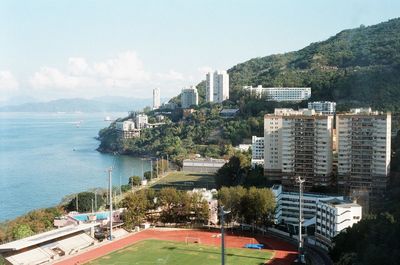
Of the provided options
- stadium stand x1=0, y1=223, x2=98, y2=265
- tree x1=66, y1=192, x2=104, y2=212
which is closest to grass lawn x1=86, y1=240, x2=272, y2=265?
stadium stand x1=0, y1=223, x2=98, y2=265

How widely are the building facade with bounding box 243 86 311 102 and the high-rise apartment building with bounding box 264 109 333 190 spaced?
1309 cm

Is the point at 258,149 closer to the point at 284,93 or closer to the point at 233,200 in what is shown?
the point at 233,200

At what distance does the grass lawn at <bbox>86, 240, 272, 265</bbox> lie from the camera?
8.97 metres

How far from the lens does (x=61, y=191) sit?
16969 mm

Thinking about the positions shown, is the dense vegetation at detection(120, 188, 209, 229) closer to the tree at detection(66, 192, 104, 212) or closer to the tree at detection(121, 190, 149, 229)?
the tree at detection(121, 190, 149, 229)

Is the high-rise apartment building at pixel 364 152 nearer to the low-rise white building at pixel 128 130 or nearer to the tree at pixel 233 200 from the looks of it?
the tree at pixel 233 200

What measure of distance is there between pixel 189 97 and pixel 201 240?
26557 mm

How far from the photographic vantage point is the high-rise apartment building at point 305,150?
13.1m

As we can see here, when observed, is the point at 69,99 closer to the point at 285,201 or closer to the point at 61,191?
the point at 61,191

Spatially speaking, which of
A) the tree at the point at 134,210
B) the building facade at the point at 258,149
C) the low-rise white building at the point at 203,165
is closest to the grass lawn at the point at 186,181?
the low-rise white building at the point at 203,165

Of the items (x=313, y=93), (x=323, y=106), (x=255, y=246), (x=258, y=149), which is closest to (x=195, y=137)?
(x=313, y=93)

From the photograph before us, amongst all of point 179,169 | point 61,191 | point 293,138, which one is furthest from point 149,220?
point 179,169

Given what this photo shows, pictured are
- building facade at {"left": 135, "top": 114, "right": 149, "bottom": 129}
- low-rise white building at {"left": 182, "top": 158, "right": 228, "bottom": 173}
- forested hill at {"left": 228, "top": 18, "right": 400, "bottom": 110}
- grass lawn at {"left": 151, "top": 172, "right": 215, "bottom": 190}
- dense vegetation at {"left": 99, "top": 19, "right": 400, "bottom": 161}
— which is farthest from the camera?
building facade at {"left": 135, "top": 114, "right": 149, "bottom": 129}

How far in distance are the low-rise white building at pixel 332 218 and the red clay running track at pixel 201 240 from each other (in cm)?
64
